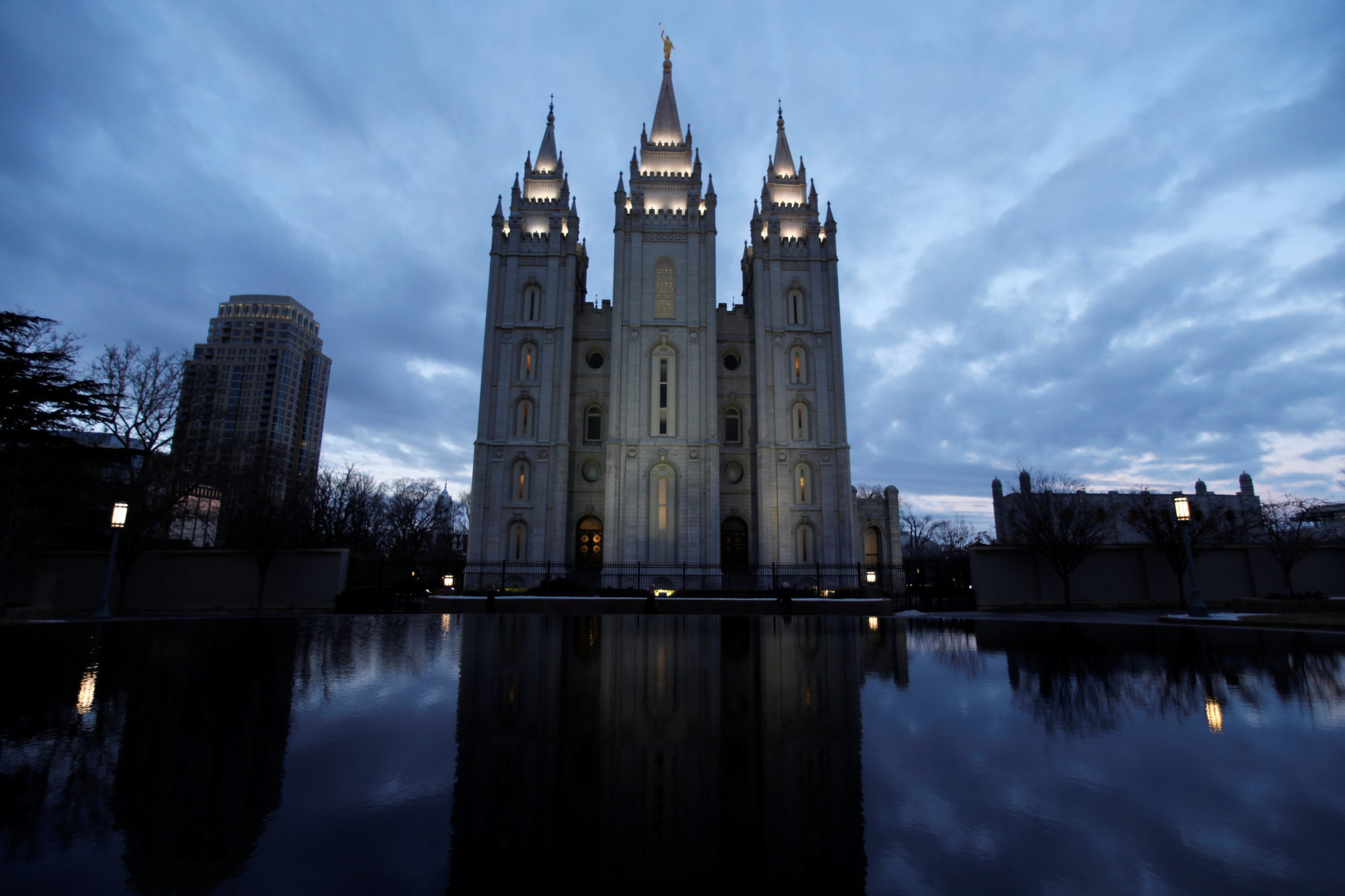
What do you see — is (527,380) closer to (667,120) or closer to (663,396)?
(663,396)

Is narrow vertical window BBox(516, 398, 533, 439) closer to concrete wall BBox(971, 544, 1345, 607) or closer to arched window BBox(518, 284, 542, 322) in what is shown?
arched window BBox(518, 284, 542, 322)

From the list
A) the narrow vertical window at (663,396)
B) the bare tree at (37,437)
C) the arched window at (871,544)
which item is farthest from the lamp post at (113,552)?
the arched window at (871,544)

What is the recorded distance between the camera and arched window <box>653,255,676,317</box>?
38.7 metres

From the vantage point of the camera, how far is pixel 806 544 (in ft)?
120

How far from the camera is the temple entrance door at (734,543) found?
122 feet

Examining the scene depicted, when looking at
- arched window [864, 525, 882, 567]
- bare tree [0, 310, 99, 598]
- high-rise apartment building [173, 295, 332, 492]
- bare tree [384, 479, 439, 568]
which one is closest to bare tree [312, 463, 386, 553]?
bare tree [384, 479, 439, 568]

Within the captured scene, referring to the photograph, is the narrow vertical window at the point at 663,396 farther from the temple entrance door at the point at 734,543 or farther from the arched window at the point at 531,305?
the arched window at the point at 531,305

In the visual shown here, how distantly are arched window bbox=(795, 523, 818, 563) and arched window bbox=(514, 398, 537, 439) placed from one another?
57.2ft

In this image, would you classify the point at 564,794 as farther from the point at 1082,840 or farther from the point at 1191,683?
the point at 1191,683

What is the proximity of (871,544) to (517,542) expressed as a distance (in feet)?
75.9

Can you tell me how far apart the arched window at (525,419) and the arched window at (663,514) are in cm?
802

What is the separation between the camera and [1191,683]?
6941mm

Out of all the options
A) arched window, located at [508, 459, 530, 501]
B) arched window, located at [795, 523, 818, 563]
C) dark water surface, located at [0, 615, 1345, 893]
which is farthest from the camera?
arched window, located at [508, 459, 530, 501]

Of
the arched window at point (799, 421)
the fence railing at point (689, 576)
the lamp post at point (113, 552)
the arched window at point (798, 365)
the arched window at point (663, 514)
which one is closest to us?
the lamp post at point (113, 552)
